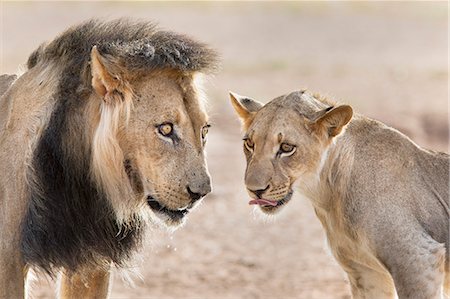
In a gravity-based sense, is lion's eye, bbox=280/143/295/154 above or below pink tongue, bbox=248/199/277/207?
above

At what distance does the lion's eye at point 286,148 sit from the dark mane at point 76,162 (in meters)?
0.48

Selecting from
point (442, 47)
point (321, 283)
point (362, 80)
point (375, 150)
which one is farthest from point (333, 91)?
point (375, 150)

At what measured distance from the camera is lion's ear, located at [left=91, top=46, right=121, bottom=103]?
4.30 metres

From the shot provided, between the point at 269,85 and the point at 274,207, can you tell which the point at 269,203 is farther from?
the point at 269,85

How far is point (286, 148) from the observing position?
15.6 feet

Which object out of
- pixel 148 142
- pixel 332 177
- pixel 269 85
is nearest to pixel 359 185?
pixel 332 177

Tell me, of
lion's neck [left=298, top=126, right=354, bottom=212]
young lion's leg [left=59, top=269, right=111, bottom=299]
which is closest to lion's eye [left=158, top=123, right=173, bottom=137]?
young lion's leg [left=59, top=269, right=111, bottom=299]

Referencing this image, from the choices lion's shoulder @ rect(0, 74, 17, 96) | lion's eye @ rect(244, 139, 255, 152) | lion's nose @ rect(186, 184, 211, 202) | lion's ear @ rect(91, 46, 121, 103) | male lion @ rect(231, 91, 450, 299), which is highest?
lion's ear @ rect(91, 46, 121, 103)

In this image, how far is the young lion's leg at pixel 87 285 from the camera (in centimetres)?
468

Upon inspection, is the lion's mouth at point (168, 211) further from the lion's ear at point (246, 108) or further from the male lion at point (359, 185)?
the lion's ear at point (246, 108)

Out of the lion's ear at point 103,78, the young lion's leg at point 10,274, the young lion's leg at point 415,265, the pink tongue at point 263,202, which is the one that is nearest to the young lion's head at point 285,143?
the pink tongue at point 263,202

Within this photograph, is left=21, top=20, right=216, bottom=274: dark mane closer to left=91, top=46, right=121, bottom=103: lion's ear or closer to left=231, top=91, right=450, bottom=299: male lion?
left=91, top=46, right=121, bottom=103: lion's ear

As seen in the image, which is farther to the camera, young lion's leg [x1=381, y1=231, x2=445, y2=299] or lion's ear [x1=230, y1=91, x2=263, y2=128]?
lion's ear [x1=230, y1=91, x2=263, y2=128]

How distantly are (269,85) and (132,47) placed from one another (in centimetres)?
1324
